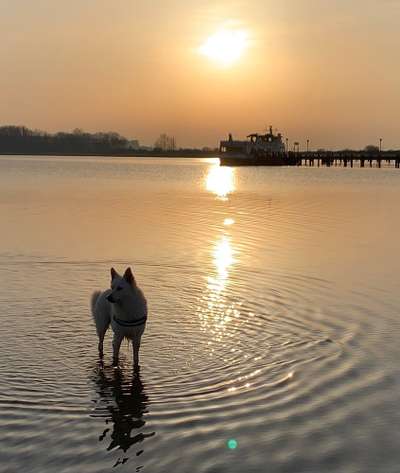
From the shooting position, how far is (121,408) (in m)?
8.48

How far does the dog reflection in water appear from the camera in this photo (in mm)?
7570

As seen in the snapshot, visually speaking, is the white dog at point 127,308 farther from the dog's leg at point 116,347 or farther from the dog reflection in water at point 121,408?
the dog reflection in water at point 121,408

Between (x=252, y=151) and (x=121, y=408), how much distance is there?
15878 cm

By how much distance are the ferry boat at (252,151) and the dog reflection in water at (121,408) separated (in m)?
155

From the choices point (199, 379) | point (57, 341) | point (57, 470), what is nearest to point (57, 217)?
point (57, 341)

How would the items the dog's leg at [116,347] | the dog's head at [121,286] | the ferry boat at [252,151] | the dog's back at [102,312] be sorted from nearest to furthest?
1. the dog's head at [121,286]
2. the dog's leg at [116,347]
3. the dog's back at [102,312]
4. the ferry boat at [252,151]

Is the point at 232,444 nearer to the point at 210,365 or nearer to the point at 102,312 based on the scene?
the point at 210,365

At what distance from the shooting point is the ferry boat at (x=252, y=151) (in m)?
164

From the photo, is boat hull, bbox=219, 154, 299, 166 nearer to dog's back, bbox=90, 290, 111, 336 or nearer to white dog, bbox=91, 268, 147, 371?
dog's back, bbox=90, 290, 111, 336

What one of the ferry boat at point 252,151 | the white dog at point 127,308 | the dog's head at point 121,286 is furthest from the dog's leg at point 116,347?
the ferry boat at point 252,151

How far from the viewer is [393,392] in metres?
9.02

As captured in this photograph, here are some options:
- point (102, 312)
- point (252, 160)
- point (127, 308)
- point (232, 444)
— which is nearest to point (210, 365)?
point (127, 308)

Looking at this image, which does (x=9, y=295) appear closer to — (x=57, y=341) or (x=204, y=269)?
(x=57, y=341)

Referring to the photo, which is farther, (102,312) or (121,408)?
(102,312)
